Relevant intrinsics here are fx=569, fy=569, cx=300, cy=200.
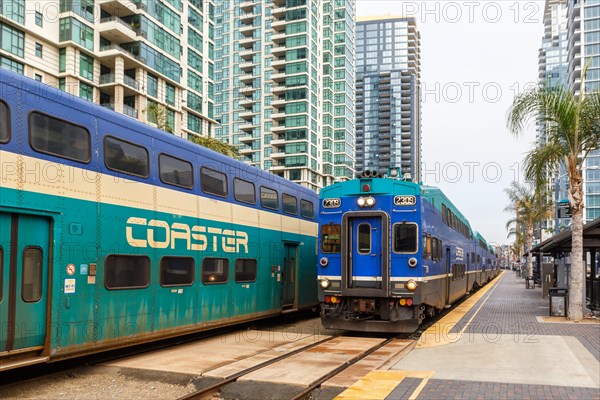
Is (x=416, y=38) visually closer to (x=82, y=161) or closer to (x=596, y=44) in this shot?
(x=596, y=44)

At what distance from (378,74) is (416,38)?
2039cm

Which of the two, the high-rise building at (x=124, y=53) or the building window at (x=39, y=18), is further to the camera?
the building window at (x=39, y=18)

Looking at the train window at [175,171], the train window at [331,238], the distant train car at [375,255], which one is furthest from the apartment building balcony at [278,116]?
the train window at [175,171]

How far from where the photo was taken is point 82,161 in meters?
9.34

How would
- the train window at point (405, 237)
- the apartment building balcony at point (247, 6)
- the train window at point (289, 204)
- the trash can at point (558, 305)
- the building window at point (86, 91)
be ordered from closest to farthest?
the train window at point (405, 237) → the train window at point (289, 204) → the trash can at point (558, 305) → the building window at point (86, 91) → the apartment building balcony at point (247, 6)

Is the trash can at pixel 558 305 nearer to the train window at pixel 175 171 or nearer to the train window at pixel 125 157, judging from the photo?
the train window at pixel 175 171

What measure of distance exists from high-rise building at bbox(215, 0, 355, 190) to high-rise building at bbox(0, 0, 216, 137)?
96.7ft

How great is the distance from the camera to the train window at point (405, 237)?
44.7 feet

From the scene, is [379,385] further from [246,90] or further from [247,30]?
[247,30]

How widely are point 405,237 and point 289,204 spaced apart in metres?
4.71

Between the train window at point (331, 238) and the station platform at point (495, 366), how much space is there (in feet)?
9.98

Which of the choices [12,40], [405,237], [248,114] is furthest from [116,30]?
[248,114]

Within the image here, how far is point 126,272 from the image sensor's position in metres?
10.2

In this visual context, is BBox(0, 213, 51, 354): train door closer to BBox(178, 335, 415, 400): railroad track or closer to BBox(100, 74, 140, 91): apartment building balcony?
BBox(178, 335, 415, 400): railroad track
